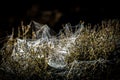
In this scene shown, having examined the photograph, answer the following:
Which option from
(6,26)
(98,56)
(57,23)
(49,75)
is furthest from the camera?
(57,23)

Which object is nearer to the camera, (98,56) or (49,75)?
(49,75)

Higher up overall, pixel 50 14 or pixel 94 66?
pixel 50 14

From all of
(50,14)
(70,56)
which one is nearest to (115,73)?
(70,56)

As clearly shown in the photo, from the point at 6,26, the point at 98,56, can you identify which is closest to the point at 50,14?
the point at 98,56

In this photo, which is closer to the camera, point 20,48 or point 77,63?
point 77,63

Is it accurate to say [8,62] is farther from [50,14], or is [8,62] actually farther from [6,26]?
[6,26]

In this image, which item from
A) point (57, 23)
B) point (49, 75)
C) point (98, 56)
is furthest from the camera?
point (57, 23)

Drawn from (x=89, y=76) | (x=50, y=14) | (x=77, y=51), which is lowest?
(x=89, y=76)

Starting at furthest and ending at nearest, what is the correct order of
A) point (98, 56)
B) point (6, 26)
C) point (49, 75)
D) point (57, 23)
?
point (57, 23) < point (6, 26) < point (98, 56) < point (49, 75)

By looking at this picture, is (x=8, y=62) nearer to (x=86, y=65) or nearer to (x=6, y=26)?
(x=86, y=65)
